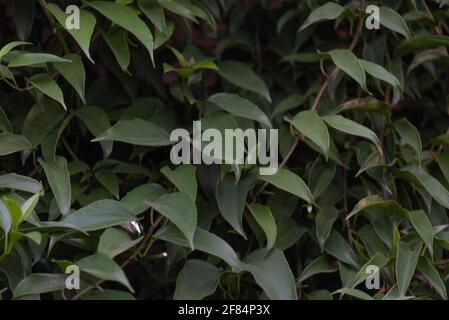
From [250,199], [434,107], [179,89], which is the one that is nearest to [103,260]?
[250,199]

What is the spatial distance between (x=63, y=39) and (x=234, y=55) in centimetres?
39

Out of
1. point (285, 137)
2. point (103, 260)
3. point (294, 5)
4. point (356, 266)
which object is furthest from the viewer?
point (294, 5)

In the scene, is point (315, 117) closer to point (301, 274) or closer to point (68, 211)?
point (301, 274)

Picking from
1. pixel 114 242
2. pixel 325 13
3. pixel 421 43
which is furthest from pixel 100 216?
pixel 421 43

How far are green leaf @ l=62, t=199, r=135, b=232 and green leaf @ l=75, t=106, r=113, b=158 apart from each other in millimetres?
155

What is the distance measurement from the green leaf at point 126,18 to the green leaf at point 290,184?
25cm

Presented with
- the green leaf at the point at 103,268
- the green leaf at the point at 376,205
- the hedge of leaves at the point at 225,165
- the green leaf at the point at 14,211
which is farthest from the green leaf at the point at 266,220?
the green leaf at the point at 14,211

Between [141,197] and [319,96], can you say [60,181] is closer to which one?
[141,197]

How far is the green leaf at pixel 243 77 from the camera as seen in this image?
1204 mm

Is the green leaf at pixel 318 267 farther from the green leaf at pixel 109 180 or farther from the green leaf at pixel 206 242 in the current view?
the green leaf at pixel 109 180

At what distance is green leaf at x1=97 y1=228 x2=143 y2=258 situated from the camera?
2.83 ft

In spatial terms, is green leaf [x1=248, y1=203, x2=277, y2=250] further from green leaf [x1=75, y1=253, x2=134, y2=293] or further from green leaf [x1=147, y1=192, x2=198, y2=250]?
green leaf [x1=75, y1=253, x2=134, y2=293]

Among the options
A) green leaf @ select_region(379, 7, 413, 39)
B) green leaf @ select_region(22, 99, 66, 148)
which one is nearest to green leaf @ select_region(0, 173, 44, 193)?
green leaf @ select_region(22, 99, 66, 148)

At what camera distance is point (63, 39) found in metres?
1.11
